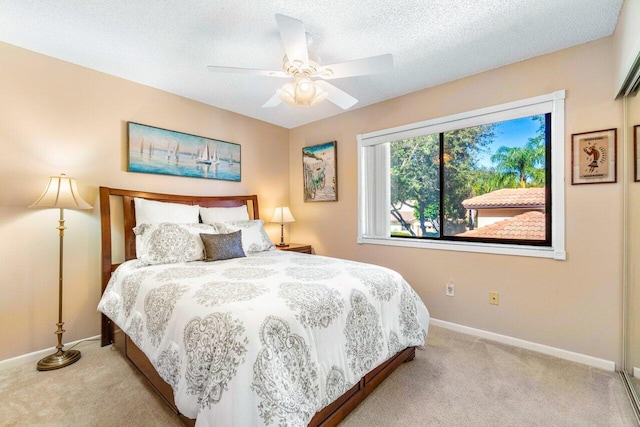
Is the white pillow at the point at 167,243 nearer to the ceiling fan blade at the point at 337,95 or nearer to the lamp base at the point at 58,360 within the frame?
the lamp base at the point at 58,360

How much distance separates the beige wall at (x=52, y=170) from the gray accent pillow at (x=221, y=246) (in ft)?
3.26

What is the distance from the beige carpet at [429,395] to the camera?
5.23ft

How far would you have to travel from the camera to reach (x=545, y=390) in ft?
6.04

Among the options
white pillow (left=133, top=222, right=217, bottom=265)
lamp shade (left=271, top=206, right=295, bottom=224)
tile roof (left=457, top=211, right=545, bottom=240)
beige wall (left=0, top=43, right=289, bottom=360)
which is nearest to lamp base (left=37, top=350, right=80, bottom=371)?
beige wall (left=0, top=43, right=289, bottom=360)

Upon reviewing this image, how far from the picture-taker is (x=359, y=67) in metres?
1.90

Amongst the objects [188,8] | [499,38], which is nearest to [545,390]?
[499,38]

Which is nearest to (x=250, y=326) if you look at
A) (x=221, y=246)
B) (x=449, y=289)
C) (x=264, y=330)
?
(x=264, y=330)

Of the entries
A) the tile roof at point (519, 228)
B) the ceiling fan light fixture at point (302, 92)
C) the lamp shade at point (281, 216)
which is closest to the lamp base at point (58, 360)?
the lamp shade at point (281, 216)

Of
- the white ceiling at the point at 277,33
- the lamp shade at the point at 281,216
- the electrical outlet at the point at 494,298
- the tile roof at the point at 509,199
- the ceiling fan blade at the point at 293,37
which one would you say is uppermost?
the white ceiling at the point at 277,33

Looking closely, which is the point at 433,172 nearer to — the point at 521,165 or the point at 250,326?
the point at 521,165

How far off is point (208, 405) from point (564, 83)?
322 centimetres

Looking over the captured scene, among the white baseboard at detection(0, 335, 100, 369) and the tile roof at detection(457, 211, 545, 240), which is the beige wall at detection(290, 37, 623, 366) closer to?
the tile roof at detection(457, 211, 545, 240)

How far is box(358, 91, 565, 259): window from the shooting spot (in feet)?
7.85

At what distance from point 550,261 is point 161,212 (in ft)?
11.3
